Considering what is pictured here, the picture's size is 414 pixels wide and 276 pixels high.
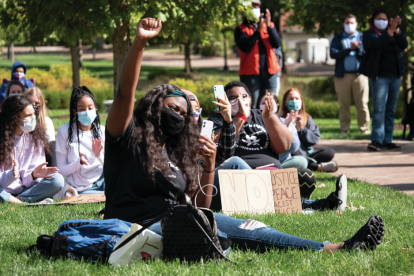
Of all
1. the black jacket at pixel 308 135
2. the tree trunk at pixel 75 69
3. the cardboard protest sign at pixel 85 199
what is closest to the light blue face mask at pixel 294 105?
the black jacket at pixel 308 135

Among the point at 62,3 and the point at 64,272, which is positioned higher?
→ the point at 62,3

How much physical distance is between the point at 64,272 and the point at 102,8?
6965mm

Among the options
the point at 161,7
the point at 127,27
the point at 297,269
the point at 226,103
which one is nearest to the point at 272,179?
the point at 226,103

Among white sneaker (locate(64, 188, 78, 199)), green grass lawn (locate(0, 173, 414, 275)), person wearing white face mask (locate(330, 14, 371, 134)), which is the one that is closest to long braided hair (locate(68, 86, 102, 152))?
white sneaker (locate(64, 188, 78, 199))

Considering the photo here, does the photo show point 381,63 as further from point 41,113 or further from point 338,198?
point 41,113

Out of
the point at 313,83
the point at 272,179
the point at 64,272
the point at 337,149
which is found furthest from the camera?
the point at 313,83

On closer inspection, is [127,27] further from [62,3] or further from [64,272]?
[64,272]

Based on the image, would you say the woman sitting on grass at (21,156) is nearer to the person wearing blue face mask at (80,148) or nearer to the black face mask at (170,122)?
the person wearing blue face mask at (80,148)

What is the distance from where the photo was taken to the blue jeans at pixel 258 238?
3459 millimetres

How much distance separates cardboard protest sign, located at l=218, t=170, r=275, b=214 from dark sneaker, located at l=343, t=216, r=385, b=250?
1.49 meters

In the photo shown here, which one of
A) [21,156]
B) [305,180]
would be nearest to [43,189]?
[21,156]

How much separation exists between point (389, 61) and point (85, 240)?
7784 mm

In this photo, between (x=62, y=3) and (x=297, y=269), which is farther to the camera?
(x=62, y=3)

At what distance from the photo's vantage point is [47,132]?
648 cm
